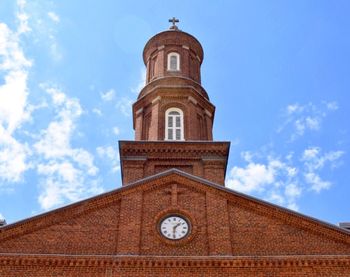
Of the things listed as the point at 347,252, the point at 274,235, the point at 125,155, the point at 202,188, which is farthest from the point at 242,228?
the point at 125,155

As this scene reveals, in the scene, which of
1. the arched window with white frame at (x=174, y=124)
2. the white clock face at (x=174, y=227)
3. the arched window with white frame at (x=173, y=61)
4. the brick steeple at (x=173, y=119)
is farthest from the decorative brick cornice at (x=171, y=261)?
the arched window with white frame at (x=173, y=61)

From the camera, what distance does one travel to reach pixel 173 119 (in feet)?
72.6

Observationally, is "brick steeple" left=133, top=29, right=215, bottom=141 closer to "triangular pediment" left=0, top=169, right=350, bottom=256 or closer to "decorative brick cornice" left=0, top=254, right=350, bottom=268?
"triangular pediment" left=0, top=169, right=350, bottom=256

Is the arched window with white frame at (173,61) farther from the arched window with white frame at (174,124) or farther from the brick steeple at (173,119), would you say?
the arched window with white frame at (174,124)

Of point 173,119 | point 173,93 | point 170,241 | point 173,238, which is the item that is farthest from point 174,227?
point 173,93

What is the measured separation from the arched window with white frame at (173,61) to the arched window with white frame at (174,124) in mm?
3159

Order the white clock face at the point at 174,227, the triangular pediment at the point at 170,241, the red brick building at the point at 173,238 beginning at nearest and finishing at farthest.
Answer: the red brick building at the point at 173,238 < the triangular pediment at the point at 170,241 < the white clock face at the point at 174,227

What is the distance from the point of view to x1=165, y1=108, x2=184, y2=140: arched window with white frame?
2136cm

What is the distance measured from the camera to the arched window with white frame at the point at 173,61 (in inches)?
967

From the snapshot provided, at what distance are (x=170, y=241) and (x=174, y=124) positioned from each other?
8276mm

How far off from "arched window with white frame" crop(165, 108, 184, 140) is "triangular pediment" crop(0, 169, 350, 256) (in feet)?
17.6

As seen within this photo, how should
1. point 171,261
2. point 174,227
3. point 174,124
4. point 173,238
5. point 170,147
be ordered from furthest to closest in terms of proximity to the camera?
point 174,124 < point 170,147 < point 174,227 < point 173,238 < point 171,261

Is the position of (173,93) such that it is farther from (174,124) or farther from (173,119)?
(174,124)

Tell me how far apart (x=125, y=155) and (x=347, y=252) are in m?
9.96
